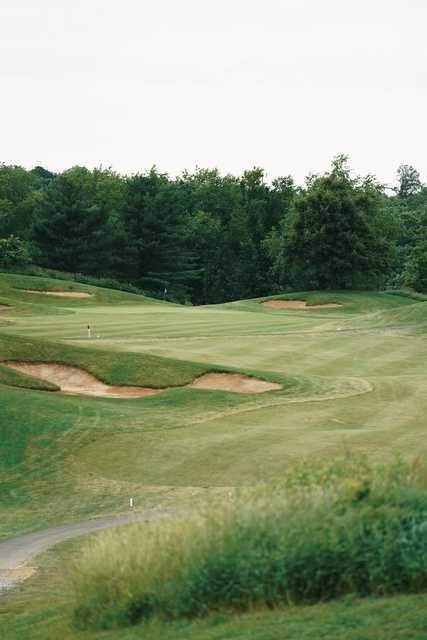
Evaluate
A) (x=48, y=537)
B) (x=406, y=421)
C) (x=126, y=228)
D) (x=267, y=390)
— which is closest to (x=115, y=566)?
(x=48, y=537)

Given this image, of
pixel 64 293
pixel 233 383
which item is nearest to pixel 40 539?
pixel 233 383

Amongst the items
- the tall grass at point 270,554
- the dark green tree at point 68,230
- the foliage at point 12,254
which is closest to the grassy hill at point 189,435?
the tall grass at point 270,554

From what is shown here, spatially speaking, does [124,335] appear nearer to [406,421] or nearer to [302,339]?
[302,339]

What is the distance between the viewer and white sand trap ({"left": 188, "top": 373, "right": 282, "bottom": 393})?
85.9 feet

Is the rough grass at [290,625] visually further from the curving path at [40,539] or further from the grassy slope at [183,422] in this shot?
the grassy slope at [183,422]

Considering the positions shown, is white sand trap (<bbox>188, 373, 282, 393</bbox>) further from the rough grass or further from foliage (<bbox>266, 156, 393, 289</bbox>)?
foliage (<bbox>266, 156, 393, 289</bbox>)

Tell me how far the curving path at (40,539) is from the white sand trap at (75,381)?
10.4 m

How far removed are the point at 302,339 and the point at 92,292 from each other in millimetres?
31966

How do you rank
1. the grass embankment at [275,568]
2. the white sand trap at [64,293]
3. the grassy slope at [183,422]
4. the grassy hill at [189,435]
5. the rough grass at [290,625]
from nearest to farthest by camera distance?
the rough grass at [290,625] → the grass embankment at [275,568] → the grassy hill at [189,435] → the grassy slope at [183,422] → the white sand trap at [64,293]

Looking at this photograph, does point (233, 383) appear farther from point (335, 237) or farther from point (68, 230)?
point (68, 230)

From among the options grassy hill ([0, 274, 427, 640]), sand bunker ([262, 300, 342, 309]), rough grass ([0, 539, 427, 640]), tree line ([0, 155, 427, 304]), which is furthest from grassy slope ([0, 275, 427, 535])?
tree line ([0, 155, 427, 304])

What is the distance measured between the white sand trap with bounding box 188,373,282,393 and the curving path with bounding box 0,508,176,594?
1083cm

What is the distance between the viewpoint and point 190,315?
52031 millimetres

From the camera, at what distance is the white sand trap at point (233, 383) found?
2617cm
